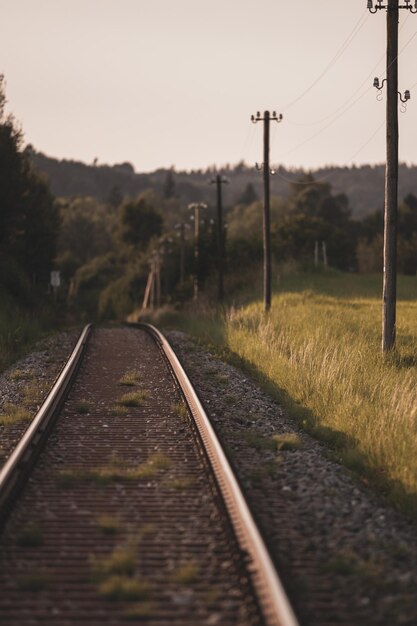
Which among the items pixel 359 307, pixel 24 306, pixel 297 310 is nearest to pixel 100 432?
pixel 297 310

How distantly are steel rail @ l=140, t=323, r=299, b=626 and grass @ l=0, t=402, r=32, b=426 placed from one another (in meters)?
2.65

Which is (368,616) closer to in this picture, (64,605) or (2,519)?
(64,605)

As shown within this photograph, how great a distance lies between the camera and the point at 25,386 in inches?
582

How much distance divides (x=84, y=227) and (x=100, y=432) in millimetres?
142694

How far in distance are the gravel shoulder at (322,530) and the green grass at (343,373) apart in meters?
0.38

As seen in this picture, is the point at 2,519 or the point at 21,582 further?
the point at 2,519

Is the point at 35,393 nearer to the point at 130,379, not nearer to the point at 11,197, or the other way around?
the point at 130,379

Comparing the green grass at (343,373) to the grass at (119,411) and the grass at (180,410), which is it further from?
the grass at (119,411)

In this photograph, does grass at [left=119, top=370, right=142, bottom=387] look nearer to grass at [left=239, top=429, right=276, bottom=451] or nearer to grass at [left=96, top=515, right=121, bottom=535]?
grass at [left=239, top=429, right=276, bottom=451]

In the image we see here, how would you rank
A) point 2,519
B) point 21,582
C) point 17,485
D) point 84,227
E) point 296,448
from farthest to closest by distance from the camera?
point 84,227, point 296,448, point 17,485, point 2,519, point 21,582

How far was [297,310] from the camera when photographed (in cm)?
2811

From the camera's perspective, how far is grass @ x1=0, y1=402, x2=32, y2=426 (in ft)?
37.3

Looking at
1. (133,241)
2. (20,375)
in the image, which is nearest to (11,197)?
(20,375)

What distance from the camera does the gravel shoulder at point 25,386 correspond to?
35.5 feet
